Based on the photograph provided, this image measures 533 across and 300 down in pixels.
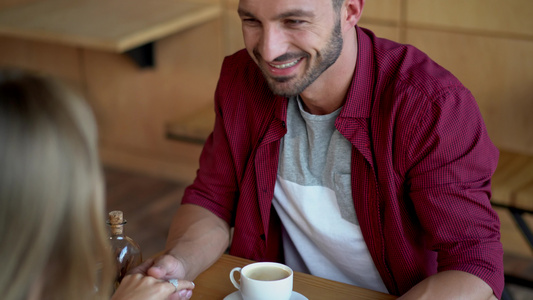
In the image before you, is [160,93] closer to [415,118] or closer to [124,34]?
[124,34]

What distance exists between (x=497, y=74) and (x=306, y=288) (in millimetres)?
1789

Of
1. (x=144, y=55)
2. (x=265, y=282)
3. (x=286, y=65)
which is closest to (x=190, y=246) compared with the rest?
(x=265, y=282)

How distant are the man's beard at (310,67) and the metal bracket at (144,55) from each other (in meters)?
2.26

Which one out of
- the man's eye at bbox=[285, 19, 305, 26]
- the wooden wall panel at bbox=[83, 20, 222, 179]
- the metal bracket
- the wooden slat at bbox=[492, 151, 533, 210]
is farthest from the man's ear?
the metal bracket

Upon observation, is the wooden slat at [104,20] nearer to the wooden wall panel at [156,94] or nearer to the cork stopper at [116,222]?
the wooden wall panel at [156,94]

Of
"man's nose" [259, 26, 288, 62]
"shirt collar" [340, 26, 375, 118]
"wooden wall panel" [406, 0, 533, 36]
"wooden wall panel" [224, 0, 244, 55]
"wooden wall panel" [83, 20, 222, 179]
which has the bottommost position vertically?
"wooden wall panel" [83, 20, 222, 179]

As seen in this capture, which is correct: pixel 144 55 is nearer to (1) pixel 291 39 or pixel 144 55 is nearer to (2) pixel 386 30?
(2) pixel 386 30

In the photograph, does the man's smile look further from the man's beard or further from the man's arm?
the man's arm

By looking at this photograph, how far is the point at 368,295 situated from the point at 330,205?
0.94 feet

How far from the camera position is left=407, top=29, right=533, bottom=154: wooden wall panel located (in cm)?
272

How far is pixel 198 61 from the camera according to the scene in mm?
3533

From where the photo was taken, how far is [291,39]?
4.78ft

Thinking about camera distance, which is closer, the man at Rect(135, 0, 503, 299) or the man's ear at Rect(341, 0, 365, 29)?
the man at Rect(135, 0, 503, 299)

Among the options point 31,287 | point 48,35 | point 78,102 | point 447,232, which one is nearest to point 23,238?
point 31,287
